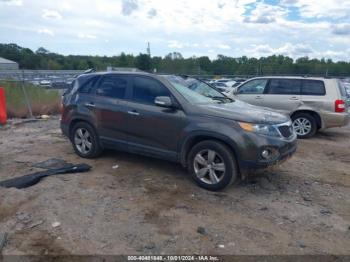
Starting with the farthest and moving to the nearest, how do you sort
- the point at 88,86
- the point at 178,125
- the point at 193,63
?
1. the point at 193,63
2. the point at 88,86
3. the point at 178,125

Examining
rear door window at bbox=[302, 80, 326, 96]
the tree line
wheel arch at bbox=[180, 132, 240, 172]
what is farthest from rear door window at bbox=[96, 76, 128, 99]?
the tree line

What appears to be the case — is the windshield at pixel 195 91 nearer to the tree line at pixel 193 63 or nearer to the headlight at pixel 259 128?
the headlight at pixel 259 128

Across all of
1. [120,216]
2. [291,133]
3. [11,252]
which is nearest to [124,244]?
[120,216]

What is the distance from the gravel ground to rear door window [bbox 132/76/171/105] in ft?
3.96

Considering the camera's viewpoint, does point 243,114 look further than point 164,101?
No

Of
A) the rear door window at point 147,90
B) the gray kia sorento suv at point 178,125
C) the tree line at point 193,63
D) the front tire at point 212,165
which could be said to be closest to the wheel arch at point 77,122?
the gray kia sorento suv at point 178,125

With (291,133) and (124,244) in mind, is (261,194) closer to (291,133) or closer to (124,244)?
(291,133)

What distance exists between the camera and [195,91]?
20.0 feet

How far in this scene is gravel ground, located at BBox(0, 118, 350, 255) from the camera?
3885 millimetres

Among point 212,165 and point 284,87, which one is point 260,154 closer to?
point 212,165

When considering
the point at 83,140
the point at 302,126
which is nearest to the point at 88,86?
the point at 83,140

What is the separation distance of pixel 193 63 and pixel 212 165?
3682 centimetres

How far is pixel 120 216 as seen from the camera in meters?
4.53

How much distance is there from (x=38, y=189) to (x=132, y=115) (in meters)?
1.84
